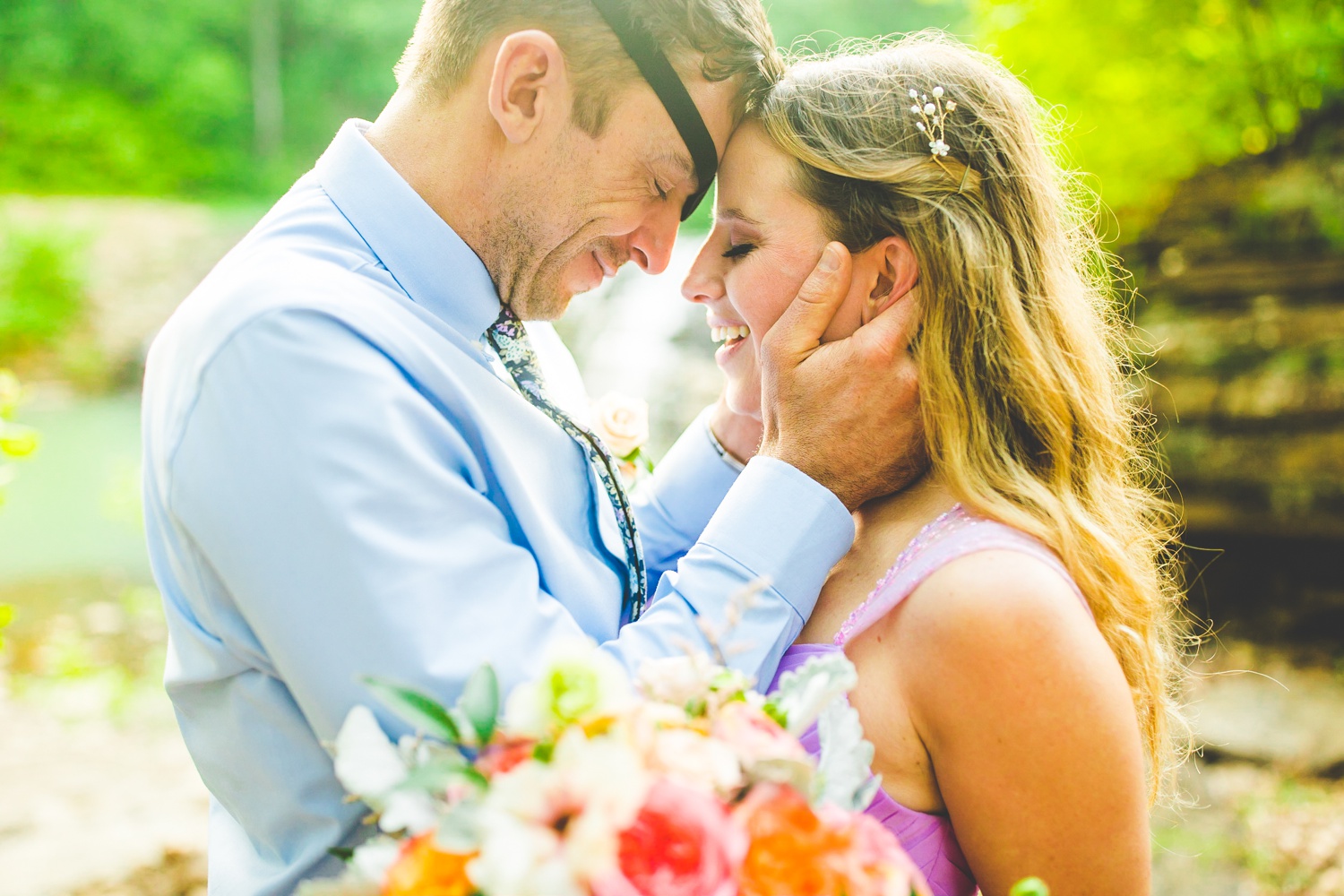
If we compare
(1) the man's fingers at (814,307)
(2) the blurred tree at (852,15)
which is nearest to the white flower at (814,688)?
(1) the man's fingers at (814,307)

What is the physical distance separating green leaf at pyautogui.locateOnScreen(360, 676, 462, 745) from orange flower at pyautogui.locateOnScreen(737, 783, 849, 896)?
1.07 ft

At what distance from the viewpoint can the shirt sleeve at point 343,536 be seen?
1.24 metres

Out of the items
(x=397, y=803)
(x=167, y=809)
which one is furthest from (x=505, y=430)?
(x=167, y=809)

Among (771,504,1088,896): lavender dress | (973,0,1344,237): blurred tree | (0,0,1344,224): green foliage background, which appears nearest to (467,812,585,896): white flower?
(771,504,1088,896): lavender dress

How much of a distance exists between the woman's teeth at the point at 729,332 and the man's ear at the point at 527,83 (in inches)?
23.1

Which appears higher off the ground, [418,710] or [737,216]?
[737,216]

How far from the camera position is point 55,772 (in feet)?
14.4

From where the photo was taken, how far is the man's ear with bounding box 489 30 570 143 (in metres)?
1.67

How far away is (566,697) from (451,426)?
640 mm

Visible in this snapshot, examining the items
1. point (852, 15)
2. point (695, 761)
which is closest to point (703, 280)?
point (695, 761)

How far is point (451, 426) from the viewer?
1502mm

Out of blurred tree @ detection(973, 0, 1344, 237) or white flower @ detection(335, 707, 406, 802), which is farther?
blurred tree @ detection(973, 0, 1344, 237)

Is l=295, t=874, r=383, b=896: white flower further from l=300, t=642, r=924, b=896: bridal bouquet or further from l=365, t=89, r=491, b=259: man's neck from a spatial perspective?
l=365, t=89, r=491, b=259: man's neck

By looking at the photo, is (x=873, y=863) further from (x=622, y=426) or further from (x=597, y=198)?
(x=622, y=426)
